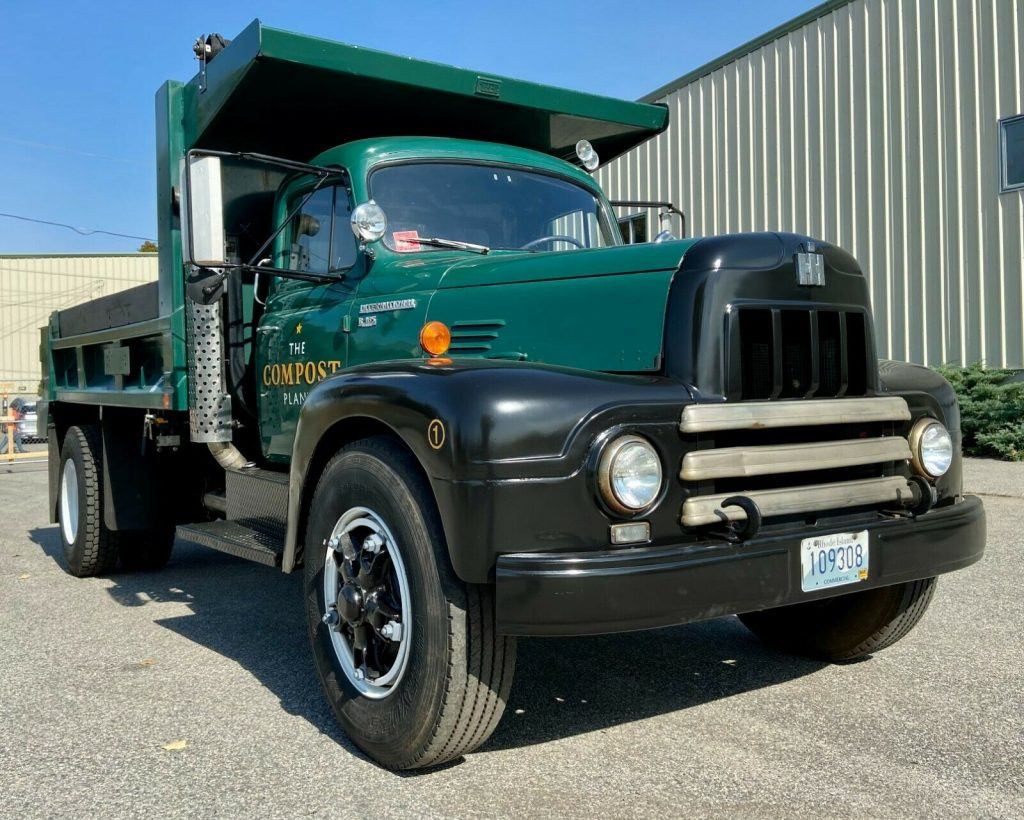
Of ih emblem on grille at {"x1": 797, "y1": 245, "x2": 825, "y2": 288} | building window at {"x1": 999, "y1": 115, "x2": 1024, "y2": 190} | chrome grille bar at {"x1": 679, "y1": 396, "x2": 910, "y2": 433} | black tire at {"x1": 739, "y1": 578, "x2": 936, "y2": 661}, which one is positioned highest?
building window at {"x1": 999, "y1": 115, "x2": 1024, "y2": 190}

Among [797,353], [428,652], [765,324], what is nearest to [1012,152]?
[797,353]

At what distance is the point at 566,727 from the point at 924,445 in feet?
5.33

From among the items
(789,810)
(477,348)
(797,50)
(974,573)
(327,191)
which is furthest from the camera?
(797,50)

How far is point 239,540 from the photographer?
4.32 metres

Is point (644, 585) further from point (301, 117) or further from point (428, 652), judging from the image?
point (301, 117)

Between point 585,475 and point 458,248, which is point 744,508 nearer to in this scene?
point 585,475

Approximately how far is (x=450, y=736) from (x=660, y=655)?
1.73 metres

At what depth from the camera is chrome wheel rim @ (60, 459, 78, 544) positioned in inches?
273

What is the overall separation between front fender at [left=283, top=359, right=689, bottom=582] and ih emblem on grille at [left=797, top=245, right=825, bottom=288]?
0.74 m

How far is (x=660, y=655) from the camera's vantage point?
14.9ft

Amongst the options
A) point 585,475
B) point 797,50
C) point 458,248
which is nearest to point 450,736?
point 585,475

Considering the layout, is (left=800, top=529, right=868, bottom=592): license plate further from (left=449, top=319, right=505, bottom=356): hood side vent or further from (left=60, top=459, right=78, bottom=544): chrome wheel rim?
(left=60, top=459, right=78, bottom=544): chrome wheel rim

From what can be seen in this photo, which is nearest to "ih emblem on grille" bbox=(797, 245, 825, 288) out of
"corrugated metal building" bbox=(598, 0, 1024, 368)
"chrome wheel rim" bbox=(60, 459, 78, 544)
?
"chrome wheel rim" bbox=(60, 459, 78, 544)

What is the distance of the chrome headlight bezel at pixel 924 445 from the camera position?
143 inches
